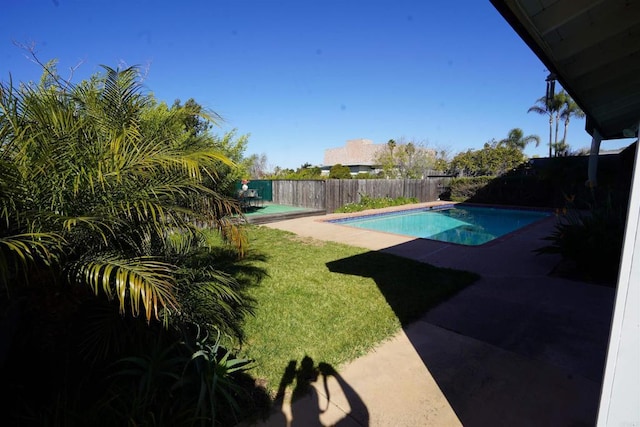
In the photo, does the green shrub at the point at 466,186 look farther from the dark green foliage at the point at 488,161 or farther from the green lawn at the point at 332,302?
the green lawn at the point at 332,302

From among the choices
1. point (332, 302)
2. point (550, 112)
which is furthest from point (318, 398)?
point (550, 112)

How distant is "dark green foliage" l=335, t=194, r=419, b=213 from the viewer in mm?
15470

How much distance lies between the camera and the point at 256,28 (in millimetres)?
9320

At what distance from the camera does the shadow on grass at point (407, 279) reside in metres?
4.00

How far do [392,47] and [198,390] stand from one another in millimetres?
11233

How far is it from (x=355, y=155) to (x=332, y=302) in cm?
4467

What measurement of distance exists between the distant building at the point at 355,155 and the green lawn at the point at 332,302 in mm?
35755

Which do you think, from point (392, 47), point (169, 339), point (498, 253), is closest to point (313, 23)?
point (392, 47)

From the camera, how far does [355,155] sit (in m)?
47.2

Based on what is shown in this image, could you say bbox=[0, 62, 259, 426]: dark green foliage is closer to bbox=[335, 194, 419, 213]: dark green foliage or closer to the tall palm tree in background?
bbox=[335, 194, 419, 213]: dark green foliage

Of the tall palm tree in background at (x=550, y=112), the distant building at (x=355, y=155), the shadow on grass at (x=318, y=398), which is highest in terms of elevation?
the tall palm tree in background at (x=550, y=112)

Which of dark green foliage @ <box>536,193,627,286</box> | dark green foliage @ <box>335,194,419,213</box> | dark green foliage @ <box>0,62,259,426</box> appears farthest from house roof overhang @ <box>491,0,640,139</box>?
dark green foliage @ <box>335,194,419,213</box>

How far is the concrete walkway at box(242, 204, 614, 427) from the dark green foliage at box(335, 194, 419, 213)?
10977 mm

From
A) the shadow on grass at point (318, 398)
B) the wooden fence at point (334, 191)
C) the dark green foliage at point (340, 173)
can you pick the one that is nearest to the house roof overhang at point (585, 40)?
the shadow on grass at point (318, 398)
